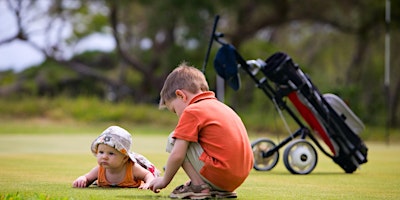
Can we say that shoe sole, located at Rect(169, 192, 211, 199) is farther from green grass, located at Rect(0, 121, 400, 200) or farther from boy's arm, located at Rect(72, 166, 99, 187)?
boy's arm, located at Rect(72, 166, 99, 187)

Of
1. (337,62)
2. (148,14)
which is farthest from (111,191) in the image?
(337,62)

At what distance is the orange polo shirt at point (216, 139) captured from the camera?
18.3 ft

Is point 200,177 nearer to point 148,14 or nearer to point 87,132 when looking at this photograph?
point 87,132

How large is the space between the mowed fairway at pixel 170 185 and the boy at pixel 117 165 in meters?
0.20

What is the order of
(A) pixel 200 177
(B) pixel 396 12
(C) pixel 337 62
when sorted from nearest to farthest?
(A) pixel 200 177 < (B) pixel 396 12 < (C) pixel 337 62

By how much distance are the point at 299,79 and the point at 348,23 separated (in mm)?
20947

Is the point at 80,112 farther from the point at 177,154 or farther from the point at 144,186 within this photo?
the point at 177,154

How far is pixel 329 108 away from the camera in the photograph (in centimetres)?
944

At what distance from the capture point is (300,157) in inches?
367

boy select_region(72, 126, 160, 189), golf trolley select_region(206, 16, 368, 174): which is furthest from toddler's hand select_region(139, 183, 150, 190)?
golf trolley select_region(206, 16, 368, 174)

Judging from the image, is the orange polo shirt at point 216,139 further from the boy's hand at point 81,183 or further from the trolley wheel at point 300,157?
the trolley wheel at point 300,157

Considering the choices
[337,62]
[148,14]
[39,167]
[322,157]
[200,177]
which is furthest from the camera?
[337,62]

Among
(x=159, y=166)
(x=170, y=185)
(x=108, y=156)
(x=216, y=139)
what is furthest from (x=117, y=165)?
(x=159, y=166)

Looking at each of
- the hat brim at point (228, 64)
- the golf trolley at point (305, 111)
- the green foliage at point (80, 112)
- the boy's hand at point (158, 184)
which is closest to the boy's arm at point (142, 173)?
the boy's hand at point (158, 184)
